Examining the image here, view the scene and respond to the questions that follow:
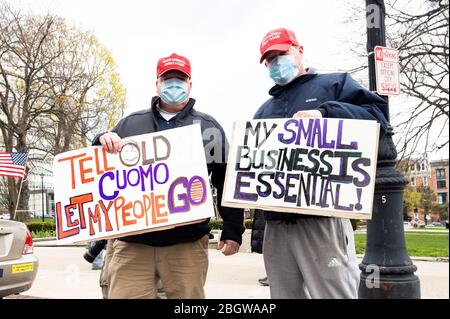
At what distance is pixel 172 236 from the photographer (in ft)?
9.43

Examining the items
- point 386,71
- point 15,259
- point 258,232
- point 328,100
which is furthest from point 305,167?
point 15,259

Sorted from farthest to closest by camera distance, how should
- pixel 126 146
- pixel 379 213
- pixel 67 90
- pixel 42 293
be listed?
pixel 67 90 < pixel 42 293 < pixel 379 213 < pixel 126 146

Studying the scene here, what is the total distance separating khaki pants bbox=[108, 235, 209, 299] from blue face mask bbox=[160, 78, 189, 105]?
93 centimetres

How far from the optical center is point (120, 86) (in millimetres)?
27656

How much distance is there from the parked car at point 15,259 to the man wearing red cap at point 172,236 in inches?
123

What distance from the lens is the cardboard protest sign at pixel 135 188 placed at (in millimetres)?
2789

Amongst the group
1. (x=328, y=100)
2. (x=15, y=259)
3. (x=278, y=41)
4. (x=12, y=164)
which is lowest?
(x=15, y=259)

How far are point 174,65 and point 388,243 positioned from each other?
2710mm

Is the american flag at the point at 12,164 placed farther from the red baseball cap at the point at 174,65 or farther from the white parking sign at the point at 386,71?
the red baseball cap at the point at 174,65

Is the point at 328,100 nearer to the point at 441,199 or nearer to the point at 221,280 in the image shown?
the point at 221,280

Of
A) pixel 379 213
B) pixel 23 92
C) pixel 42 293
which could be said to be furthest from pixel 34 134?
pixel 379 213

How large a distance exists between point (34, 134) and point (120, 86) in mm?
6012

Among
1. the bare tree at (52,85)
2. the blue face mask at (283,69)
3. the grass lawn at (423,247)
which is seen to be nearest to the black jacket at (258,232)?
the blue face mask at (283,69)
